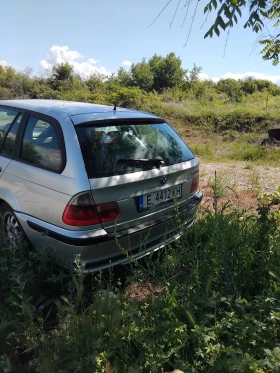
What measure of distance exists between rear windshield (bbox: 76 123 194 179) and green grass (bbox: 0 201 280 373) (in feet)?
2.81

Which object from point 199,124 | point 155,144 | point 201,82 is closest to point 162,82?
point 201,82

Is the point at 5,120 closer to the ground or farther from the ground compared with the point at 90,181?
farther from the ground

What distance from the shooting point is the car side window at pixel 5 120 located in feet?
10.9

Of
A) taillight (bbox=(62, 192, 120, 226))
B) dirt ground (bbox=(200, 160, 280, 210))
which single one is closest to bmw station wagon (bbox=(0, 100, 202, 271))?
taillight (bbox=(62, 192, 120, 226))

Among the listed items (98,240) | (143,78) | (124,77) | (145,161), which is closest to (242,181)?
(145,161)

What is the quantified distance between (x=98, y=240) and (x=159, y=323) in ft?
2.67

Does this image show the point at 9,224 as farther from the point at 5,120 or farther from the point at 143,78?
the point at 143,78

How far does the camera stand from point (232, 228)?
3.06 metres

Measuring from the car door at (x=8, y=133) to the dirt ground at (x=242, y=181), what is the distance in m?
2.61

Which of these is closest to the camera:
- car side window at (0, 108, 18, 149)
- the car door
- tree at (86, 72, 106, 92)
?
the car door

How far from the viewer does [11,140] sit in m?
3.21

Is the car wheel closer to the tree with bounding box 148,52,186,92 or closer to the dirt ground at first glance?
the dirt ground

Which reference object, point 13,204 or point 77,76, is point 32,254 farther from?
point 77,76

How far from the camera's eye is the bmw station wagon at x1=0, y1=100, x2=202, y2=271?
2488mm
